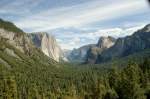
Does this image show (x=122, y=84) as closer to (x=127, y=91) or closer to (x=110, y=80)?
(x=127, y=91)

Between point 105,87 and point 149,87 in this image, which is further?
point 105,87

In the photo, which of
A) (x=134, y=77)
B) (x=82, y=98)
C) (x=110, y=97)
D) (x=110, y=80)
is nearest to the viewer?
(x=134, y=77)

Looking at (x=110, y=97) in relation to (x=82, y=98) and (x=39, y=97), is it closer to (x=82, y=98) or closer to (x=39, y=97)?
(x=82, y=98)

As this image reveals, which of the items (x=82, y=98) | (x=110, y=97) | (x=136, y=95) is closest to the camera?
(x=136, y=95)

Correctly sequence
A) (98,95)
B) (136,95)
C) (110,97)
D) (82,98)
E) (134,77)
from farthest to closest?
1. (82,98)
2. (98,95)
3. (110,97)
4. (134,77)
5. (136,95)

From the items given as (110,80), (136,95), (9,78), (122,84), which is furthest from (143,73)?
(9,78)

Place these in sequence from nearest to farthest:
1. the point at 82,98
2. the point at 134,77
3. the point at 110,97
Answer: the point at 134,77 < the point at 110,97 < the point at 82,98

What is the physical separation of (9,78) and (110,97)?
43.5 metres

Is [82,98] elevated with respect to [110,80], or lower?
lower

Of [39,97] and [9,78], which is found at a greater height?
[9,78]

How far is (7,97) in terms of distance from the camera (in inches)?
4801

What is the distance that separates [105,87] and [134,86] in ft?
111

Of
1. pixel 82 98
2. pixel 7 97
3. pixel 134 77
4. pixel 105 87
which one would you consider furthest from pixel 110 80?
pixel 7 97

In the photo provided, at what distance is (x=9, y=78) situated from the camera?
119 meters
